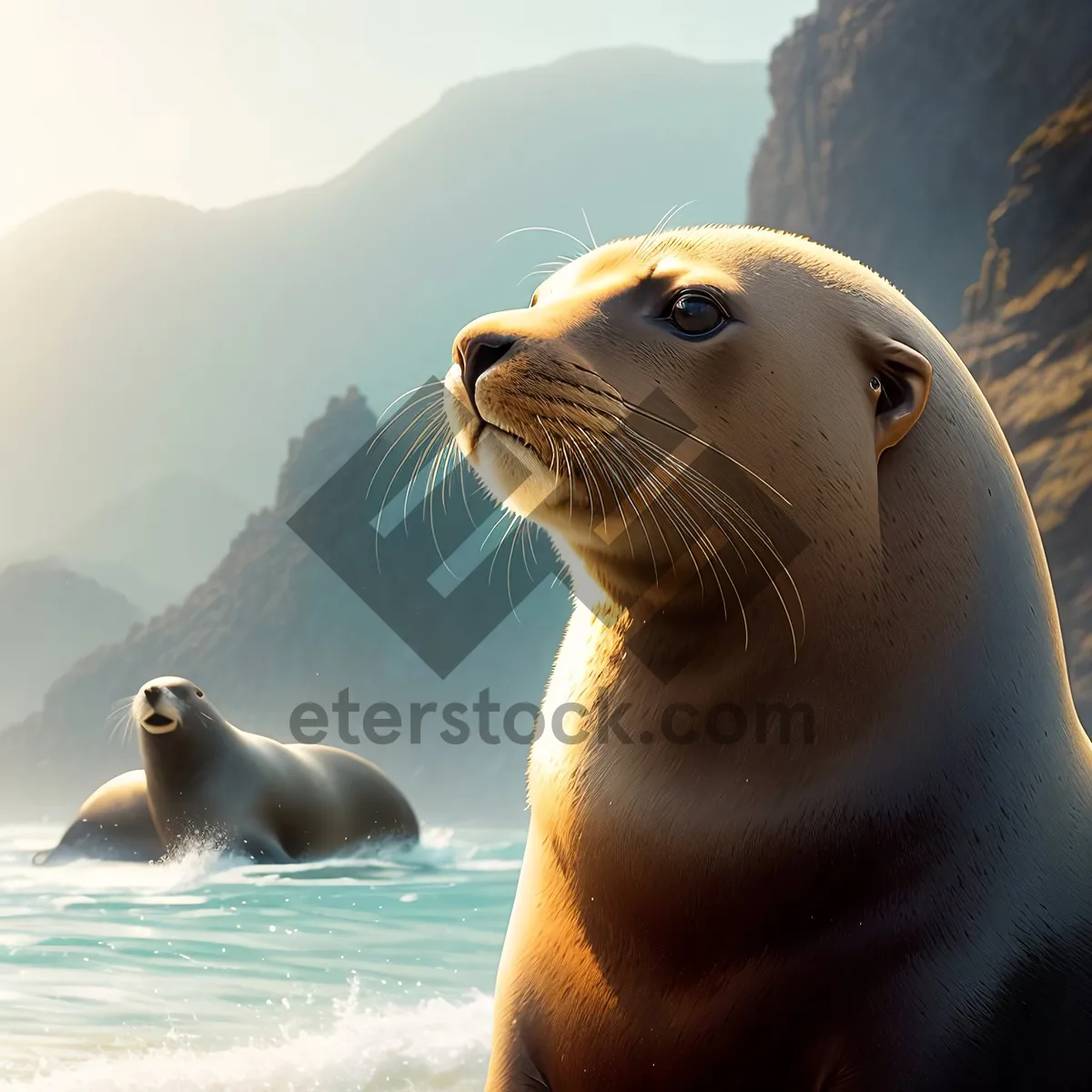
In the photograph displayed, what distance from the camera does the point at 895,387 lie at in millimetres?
1815

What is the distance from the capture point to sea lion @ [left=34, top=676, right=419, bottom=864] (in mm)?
8102

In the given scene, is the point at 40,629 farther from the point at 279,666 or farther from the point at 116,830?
the point at 116,830

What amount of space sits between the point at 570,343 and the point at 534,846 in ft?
2.70

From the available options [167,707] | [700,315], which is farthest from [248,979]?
[167,707]

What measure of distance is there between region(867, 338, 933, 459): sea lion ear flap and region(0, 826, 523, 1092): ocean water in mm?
1992

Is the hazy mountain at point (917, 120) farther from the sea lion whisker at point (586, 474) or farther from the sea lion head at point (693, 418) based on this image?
the sea lion whisker at point (586, 474)

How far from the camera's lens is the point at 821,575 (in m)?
1.74

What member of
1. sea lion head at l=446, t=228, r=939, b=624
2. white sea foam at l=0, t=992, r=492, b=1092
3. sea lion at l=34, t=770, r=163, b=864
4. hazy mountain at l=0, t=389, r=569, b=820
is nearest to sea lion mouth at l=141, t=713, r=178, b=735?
sea lion at l=34, t=770, r=163, b=864

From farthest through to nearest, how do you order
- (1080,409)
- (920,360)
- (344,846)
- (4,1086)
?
Answer: (1080,409) → (344,846) → (4,1086) → (920,360)

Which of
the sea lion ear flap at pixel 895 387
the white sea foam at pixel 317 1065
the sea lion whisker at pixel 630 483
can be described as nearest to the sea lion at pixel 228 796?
the white sea foam at pixel 317 1065

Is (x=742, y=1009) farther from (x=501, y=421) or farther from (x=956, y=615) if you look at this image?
(x=501, y=421)

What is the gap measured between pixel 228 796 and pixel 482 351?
7.09m

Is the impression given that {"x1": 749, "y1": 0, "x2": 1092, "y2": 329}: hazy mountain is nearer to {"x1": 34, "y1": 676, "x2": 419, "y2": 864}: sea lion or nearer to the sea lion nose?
{"x1": 34, "y1": 676, "x2": 419, "y2": 864}: sea lion

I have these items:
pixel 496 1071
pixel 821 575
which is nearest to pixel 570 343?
pixel 821 575
